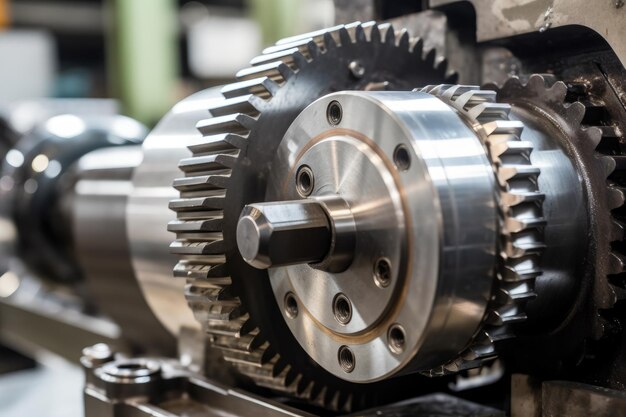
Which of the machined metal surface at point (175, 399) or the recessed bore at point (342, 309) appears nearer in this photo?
the recessed bore at point (342, 309)

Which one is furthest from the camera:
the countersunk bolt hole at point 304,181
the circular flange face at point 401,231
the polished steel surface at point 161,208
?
the polished steel surface at point 161,208

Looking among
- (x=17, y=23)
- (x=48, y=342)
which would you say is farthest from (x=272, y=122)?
(x=17, y=23)

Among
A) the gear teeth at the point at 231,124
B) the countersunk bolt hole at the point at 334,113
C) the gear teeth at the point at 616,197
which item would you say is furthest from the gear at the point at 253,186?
the gear teeth at the point at 616,197

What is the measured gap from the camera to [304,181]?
0.63 m

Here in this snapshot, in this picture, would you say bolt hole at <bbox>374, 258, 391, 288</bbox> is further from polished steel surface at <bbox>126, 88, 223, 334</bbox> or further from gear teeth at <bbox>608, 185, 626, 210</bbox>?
polished steel surface at <bbox>126, 88, 223, 334</bbox>

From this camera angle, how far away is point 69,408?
55.0 inches

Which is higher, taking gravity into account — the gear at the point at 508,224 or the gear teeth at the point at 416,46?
the gear teeth at the point at 416,46

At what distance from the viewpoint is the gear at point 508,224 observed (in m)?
0.55

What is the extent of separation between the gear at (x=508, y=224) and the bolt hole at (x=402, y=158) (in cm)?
7

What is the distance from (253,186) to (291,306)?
0.12 m

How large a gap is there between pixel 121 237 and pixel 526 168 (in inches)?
23.9

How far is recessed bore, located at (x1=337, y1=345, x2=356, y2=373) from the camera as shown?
0.60m

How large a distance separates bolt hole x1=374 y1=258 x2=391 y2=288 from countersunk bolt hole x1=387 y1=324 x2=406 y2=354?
3cm

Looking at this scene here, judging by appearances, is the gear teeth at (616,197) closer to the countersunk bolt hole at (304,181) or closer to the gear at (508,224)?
the gear at (508,224)
